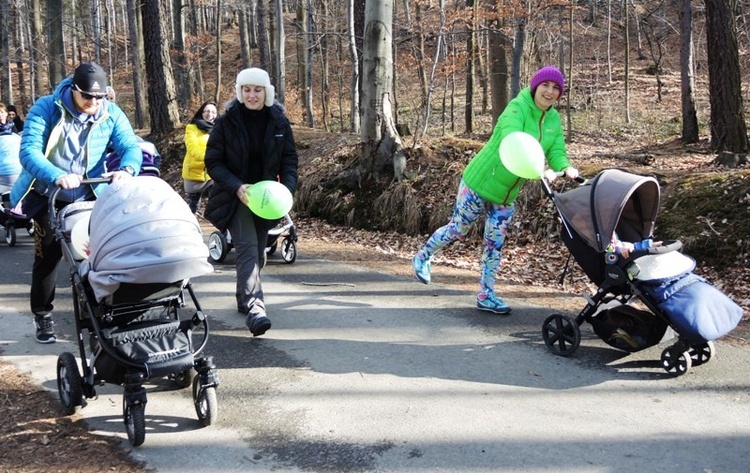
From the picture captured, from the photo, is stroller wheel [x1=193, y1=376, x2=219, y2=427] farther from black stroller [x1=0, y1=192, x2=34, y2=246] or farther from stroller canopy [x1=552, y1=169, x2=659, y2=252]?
black stroller [x1=0, y1=192, x2=34, y2=246]

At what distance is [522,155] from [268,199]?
212cm

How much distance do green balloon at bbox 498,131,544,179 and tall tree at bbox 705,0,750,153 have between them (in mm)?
7349

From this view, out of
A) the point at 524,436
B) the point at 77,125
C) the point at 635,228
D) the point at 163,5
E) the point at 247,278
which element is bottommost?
the point at 524,436

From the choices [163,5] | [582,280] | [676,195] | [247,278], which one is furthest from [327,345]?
[163,5]

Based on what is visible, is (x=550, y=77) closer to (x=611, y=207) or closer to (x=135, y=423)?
(x=611, y=207)

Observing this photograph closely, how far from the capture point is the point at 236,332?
5871 mm

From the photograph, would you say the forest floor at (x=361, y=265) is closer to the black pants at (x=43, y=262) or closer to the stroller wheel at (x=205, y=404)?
the stroller wheel at (x=205, y=404)

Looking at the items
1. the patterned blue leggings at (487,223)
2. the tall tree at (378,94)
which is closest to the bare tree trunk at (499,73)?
the tall tree at (378,94)

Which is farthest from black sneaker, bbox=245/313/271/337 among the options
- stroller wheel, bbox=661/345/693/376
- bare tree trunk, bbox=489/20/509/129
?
bare tree trunk, bbox=489/20/509/129

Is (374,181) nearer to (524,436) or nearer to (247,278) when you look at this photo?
(247,278)

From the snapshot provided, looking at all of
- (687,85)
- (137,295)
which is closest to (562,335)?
(137,295)

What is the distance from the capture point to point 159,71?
18.0 metres

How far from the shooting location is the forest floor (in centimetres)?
378

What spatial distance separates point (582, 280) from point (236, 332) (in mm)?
4184
